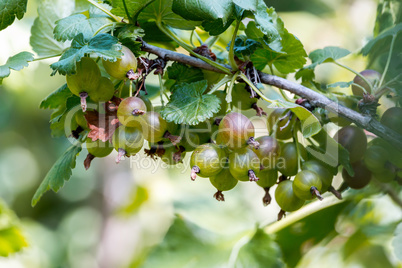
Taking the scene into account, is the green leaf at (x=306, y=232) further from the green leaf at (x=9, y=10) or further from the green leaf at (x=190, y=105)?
the green leaf at (x=9, y=10)

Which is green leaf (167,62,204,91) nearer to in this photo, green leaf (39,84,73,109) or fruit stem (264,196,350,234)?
green leaf (39,84,73,109)

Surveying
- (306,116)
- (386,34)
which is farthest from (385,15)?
(306,116)

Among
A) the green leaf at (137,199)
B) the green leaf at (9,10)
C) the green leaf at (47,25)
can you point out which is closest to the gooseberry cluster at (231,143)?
the green leaf at (9,10)

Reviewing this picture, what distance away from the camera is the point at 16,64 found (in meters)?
0.54

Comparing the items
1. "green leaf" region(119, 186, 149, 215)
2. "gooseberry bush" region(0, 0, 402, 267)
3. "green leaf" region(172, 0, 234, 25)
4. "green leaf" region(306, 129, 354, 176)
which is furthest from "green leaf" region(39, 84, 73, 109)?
"green leaf" region(119, 186, 149, 215)

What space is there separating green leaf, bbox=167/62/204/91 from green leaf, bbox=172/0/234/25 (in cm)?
11

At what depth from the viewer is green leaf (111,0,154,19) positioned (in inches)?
21.5

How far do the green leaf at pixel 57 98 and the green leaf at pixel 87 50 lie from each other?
0.13 meters

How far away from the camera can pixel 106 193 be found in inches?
88.7

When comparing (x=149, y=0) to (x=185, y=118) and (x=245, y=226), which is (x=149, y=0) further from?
(x=245, y=226)

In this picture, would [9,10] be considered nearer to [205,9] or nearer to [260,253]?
[205,9]

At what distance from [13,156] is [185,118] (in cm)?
235

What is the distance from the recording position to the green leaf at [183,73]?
0.61 m

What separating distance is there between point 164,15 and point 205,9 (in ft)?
0.39
